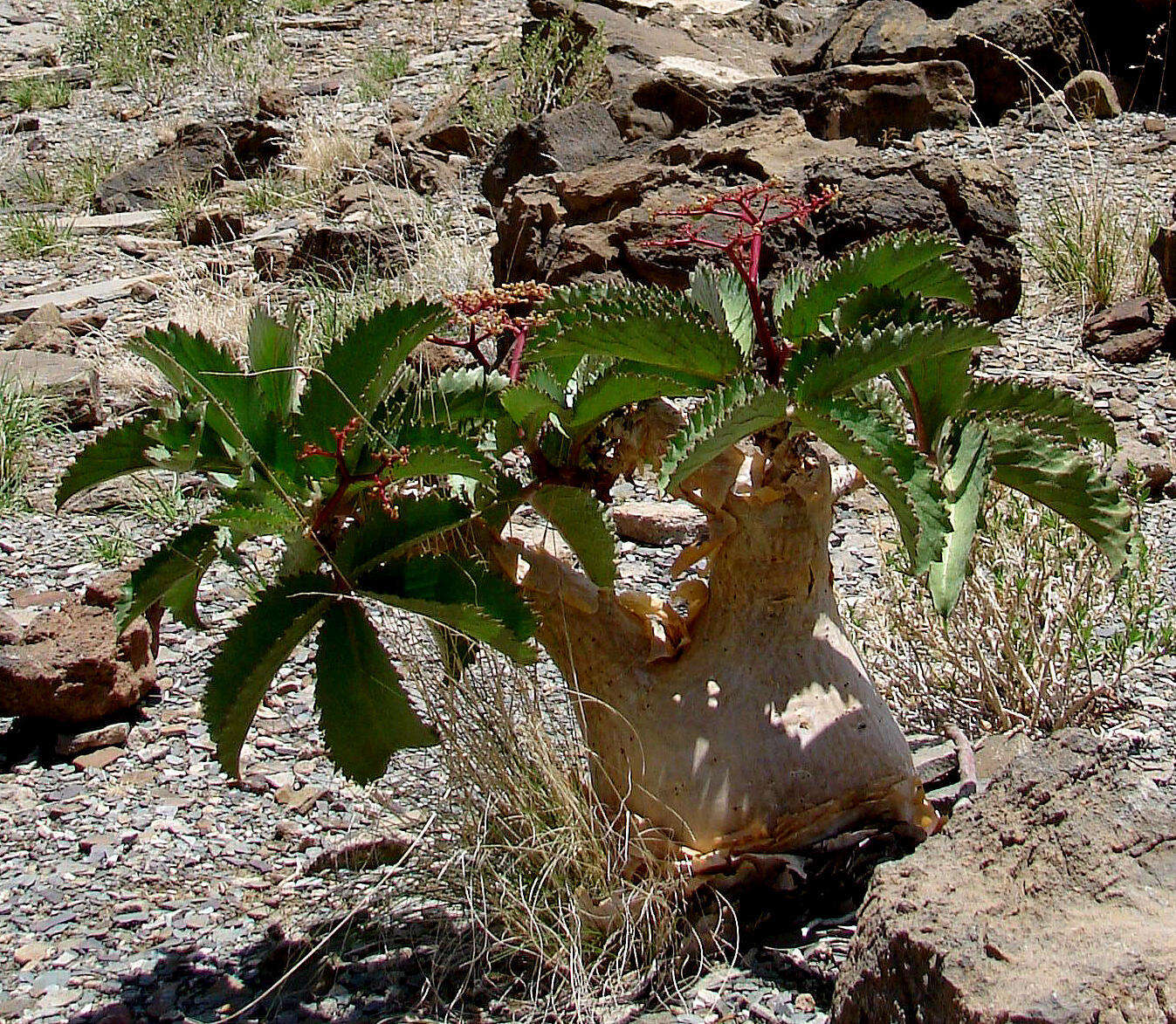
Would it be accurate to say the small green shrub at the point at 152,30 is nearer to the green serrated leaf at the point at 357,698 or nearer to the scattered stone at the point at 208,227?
the scattered stone at the point at 208,227

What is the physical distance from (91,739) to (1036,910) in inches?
83.8

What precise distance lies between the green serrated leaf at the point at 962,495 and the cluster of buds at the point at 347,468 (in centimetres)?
69

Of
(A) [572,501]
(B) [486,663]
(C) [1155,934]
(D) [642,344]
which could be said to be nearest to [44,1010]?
(B) [486,663]

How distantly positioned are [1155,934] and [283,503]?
119cm

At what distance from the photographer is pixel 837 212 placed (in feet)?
14.0

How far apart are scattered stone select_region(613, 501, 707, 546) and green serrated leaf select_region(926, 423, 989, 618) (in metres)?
2.00

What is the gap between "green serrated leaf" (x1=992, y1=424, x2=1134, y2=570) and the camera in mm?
1721

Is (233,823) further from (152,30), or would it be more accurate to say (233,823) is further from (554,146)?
(152,30)

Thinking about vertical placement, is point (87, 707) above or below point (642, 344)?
below

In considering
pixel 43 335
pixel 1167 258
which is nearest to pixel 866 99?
pixel 1167 258

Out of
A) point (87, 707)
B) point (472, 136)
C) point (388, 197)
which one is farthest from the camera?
point (472, 136)

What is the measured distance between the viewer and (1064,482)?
173cm

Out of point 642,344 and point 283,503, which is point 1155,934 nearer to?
point 642,344

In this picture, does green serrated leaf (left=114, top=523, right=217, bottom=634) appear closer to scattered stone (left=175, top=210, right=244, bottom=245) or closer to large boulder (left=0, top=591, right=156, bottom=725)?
large boulder (left=0, top=591, right=156, bottom=725)
